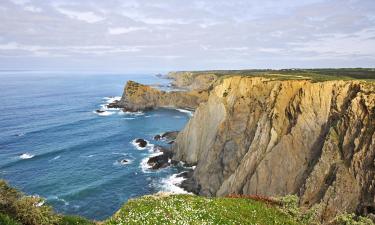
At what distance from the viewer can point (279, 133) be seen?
177 feet

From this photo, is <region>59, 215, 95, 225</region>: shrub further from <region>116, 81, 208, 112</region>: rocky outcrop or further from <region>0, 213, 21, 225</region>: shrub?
<region>116, 81, 208, 112</region>: rocky outcrop

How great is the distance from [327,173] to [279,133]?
11.7 meters

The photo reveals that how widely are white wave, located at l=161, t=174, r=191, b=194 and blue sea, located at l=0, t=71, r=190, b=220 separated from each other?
20 centimetres

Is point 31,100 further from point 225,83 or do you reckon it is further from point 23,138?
point 225,83

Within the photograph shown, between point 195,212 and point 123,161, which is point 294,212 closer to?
point 195,212

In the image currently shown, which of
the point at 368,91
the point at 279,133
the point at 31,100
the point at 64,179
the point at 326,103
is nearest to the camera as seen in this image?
the point at 368,91

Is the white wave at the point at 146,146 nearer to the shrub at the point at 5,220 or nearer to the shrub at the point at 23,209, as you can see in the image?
the shrub at the point at 23,209

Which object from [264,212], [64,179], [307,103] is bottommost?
[64,179]

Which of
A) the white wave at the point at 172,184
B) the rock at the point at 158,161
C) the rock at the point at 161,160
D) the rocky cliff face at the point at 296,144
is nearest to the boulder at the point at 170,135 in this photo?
the rock at the point at 161,160

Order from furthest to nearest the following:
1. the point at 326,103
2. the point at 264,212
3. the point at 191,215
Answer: the point at 326,103, the point at 264,212, the point at 191,215

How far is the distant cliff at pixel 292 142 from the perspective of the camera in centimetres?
4053

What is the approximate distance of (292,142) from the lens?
51.1m

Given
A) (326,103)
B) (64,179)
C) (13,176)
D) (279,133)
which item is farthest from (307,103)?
(13,176)

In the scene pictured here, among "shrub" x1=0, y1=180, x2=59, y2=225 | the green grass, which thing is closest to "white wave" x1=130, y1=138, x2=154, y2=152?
the green grass
